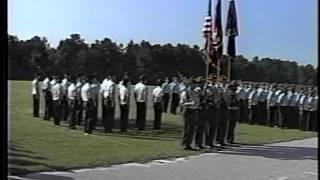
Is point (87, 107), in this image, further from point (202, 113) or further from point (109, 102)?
point (202, 113)

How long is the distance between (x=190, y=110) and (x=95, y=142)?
107 cm

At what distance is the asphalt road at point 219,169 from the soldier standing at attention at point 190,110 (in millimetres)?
338

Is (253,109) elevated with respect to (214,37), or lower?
lower

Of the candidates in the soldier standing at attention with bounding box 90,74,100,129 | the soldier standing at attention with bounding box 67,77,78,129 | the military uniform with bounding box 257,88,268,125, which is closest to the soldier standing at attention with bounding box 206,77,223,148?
the soldier standing at attention with bounding box 90,74,100,129

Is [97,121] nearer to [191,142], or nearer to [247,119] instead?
[191,142]

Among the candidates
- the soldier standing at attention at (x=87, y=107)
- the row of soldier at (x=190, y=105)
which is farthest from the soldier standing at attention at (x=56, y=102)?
the soldier standing at attention at (x=87, y=107)

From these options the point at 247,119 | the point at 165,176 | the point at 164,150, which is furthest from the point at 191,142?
the point at 247,119

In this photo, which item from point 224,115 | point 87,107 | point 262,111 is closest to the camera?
point 224,115

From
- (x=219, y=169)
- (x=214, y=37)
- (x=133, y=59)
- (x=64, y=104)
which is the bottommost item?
(x=219, y=169)

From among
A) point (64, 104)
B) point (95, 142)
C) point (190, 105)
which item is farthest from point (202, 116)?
point (64, 104)

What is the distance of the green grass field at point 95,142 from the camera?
459 cm

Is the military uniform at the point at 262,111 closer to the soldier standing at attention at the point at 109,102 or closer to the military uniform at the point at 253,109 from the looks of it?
the military uniform at the point at 253,109

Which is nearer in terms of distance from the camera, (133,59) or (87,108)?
(133,59)

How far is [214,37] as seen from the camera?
5465 millimetres
